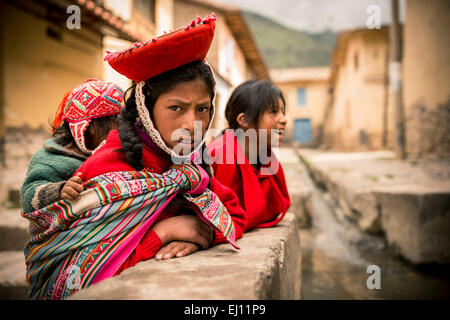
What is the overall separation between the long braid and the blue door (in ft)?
82.7

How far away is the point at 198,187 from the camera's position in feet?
4.60

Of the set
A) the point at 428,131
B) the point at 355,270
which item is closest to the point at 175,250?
the point at 355,270

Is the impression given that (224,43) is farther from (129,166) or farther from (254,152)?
(129,166)

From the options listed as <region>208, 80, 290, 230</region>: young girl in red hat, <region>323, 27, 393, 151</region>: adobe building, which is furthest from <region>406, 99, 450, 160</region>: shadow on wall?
<region>208, 80, 290, 230</region>: young girl in red hat

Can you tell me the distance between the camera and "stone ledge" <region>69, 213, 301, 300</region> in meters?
0.95

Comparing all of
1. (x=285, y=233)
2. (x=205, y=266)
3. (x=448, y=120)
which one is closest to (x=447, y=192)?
(x=285, y=233)

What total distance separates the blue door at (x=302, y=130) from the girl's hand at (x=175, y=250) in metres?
25.2

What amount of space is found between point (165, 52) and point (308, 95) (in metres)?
24.8

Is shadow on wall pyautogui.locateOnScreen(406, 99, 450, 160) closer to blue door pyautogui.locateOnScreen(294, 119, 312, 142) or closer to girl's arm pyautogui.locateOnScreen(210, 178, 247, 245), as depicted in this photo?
girl's arm pyautogui.locateOnScreen(210, 178, 247, 245)

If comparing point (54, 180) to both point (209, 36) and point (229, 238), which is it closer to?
point (229, 238)

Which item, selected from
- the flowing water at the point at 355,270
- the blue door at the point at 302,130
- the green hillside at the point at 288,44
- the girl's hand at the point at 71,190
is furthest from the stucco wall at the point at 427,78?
the green hillside at the point at 288,44

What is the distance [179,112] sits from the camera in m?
1.31

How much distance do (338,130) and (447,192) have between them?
594 inches

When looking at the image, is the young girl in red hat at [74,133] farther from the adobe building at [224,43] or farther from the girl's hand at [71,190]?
the adobe building at [224,43]
